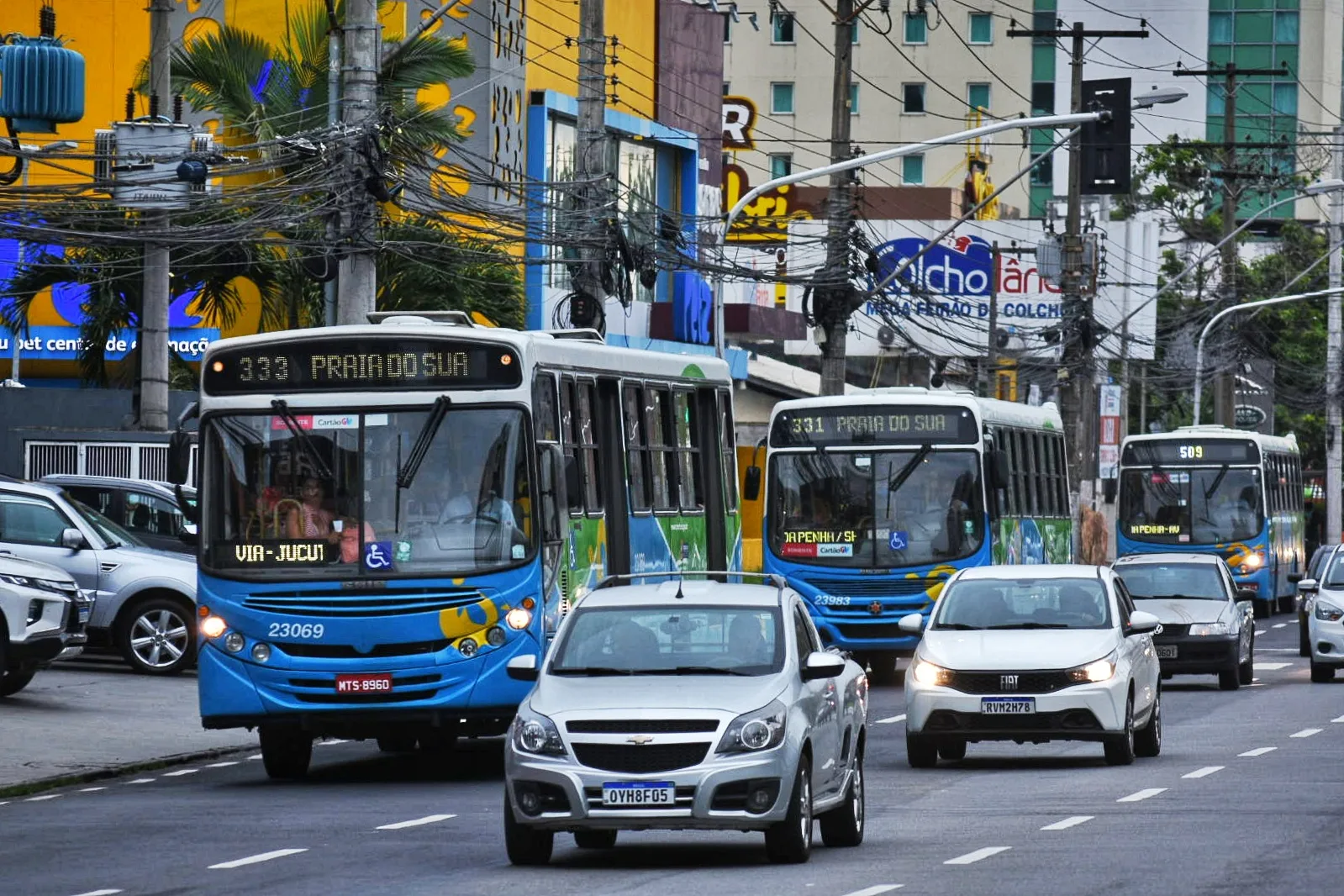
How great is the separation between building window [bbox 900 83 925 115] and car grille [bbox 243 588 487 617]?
86.3m

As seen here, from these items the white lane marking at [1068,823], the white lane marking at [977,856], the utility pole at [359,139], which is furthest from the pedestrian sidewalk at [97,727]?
the white lane marking at [977,856]

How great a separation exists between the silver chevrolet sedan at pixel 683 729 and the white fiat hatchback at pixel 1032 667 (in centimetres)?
475

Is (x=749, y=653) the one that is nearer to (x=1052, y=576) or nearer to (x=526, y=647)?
(x=526, y=647)

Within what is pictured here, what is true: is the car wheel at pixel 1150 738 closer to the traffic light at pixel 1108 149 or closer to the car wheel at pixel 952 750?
the car wheel at pixel 952 750

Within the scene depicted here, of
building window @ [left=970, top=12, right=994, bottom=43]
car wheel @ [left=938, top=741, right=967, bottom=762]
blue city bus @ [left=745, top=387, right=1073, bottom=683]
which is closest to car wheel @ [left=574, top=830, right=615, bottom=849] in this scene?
car wheel @ [left=938, top=741, right=967, bottom=762]

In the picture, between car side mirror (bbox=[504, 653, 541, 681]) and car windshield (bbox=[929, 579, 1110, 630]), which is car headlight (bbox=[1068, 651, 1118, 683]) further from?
car side mirror (bbox=[504, 653, 541, 681])

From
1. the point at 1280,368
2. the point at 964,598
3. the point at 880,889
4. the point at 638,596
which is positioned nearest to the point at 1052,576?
the point at 964,598

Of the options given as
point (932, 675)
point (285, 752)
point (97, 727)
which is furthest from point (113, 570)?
point (932, 675)

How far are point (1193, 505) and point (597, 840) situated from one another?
3471cm

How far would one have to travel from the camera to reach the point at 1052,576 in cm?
2041

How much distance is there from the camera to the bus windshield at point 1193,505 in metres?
47.3

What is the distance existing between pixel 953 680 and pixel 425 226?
15.7 meters

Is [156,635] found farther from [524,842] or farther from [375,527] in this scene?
[524,842]

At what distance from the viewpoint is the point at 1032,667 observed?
754 inches
